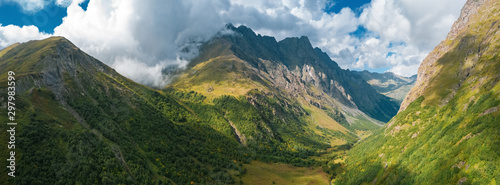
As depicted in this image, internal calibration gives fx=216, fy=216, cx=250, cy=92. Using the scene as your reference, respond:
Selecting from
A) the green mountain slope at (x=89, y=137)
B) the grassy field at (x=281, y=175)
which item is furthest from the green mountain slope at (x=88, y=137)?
the grassy field at (x=281, y=175)

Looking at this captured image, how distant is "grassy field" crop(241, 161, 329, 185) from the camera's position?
15888 cm

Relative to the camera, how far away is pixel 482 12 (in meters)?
192

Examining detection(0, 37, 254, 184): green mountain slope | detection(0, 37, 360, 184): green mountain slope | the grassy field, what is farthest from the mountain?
detection(0, 37, 254, 184): green mountain slope

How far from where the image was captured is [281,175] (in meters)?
175

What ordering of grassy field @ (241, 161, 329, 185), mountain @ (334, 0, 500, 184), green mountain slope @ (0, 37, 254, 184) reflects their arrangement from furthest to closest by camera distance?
1. grassy field @ (241, 161, 329, 185)
2. green mountain slope @ (0, 37, 254, 184)
3. mountain @ (334, 0, 500, 184)

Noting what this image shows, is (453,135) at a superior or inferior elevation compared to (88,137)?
inferior

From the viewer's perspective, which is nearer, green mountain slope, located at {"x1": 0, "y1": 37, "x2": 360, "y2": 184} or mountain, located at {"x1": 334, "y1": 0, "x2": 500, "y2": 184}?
mountain, located at {"x1": 334, "y1": 0, "x2": 500, "y2": 184}

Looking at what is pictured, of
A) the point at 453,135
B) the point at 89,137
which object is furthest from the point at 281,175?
the point at 89,137

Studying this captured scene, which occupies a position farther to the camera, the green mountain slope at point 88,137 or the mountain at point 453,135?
the green mountain slope at point 88,137

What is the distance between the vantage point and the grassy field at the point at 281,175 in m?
159

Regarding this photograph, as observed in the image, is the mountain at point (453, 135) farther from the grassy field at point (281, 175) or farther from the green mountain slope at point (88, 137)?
the green mountain slope at point (88, 137)

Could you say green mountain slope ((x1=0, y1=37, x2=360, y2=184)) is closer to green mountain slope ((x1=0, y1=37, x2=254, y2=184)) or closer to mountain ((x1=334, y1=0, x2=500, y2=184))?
green mountain slope ((x1=0, y1=37, x2=254, y2=184))

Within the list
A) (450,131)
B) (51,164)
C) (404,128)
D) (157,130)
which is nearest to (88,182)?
(51,164)

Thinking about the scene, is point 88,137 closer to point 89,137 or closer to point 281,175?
point 89,137
